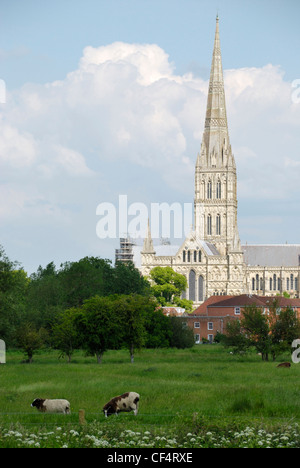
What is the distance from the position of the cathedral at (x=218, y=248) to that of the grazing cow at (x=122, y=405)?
125938 mm

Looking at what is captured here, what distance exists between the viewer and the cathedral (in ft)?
509

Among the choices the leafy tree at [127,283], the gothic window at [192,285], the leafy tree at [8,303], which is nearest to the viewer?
the leafy tree at [8,303]

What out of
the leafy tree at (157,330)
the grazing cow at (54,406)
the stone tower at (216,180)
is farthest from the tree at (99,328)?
the stone tower at (216,180)

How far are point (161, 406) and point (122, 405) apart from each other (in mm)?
2752

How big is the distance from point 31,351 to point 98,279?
138 ft

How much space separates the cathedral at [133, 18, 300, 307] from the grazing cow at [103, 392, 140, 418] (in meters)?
126

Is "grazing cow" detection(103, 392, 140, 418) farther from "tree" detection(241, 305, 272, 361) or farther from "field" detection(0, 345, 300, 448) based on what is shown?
"tree" detection(241, 305, 272, 361)

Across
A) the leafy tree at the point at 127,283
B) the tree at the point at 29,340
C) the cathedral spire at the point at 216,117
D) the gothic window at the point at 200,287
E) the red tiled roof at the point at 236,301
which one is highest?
the cathedral spire at the point at 216,117

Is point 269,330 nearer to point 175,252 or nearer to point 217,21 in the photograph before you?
point 175,252

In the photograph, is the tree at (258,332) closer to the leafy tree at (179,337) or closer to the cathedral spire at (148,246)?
the leafy tree at (179,337)

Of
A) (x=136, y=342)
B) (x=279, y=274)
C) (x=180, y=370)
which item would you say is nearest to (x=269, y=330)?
(x=136, y=342)

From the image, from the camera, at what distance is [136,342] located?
5981cm

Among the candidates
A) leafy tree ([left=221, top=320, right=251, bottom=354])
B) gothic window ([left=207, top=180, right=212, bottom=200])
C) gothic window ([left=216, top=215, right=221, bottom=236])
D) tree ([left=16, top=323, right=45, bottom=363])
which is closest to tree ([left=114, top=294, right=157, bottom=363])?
tree ([left=16, top=323, right=45, bottom=363])

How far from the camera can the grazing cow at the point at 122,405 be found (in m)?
27.3
